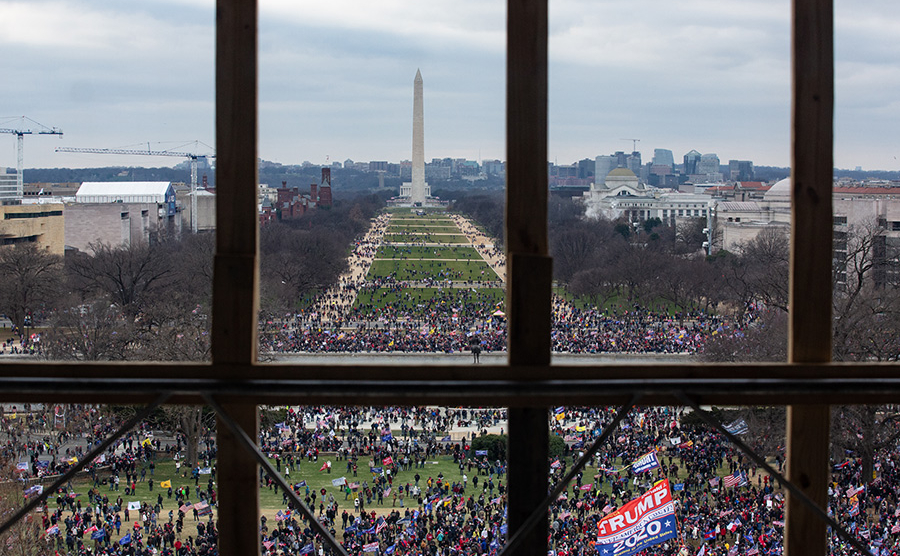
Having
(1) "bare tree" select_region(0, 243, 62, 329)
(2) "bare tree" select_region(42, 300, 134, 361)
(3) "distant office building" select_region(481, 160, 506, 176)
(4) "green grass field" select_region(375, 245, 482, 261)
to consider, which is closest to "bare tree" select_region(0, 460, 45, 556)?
(2) "bare tree" select_region(42, 300, 134, 361)

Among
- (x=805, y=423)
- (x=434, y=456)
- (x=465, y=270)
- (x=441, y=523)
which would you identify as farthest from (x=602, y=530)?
(x=465, y=270)

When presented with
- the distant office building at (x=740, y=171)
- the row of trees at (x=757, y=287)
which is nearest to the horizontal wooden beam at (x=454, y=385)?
the row of trees at (x=757, y=287)

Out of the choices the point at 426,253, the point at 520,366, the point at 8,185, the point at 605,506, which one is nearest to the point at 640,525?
the point at 605,506

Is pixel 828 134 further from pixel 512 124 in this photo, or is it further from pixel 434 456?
pixel 434 456

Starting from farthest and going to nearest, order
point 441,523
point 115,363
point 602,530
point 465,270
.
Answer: point 465,270 < point 441,523 < point 602,530 < point 115,363

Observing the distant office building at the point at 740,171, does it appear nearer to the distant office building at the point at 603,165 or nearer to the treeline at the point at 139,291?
the distant office building at the point at 603,165

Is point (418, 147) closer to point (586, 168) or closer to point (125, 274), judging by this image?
point (586, 168)
